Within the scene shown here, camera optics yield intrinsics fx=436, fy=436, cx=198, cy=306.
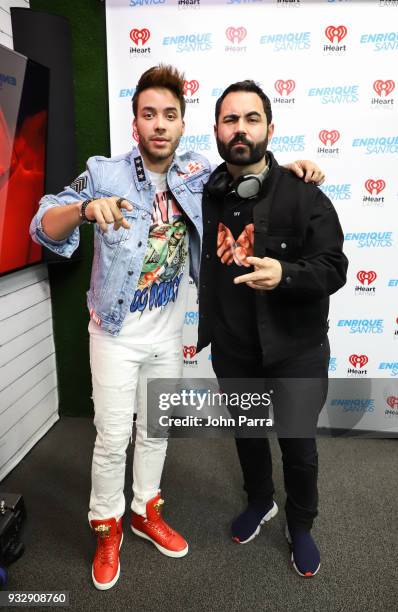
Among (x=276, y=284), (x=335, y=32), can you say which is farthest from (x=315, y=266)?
(x=335, y=32)

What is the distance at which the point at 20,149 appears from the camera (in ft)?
6.88

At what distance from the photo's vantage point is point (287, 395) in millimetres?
1606

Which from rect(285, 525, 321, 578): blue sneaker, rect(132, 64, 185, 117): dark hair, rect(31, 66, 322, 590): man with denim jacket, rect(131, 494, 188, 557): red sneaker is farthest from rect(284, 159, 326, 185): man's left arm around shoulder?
rect(131, 494, 188, 557): red sneaker

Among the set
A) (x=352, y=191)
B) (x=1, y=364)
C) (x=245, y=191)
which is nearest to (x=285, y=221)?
(x=245, y=191)

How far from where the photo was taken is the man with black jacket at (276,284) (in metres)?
1.47

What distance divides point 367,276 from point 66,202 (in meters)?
1.92

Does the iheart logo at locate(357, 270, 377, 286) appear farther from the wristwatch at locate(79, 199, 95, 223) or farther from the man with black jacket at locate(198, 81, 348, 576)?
the wristwatch at locate(79, 199, 95, 223)

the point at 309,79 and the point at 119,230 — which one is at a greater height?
the point at 309,79

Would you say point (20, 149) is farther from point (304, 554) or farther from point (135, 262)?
point (304, 554)

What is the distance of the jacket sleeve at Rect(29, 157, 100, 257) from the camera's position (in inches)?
57.4

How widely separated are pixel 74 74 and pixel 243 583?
2.79 meters

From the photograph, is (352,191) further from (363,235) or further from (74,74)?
(74,74)

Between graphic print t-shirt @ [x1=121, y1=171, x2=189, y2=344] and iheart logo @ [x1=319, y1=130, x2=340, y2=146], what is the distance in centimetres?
131

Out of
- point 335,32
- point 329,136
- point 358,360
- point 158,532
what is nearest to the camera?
point 158,532
